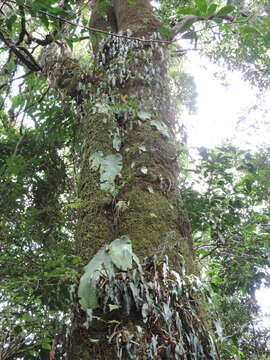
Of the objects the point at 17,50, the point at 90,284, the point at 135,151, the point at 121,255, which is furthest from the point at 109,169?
the point at 17,50

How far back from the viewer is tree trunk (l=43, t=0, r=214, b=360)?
2041 millimetres

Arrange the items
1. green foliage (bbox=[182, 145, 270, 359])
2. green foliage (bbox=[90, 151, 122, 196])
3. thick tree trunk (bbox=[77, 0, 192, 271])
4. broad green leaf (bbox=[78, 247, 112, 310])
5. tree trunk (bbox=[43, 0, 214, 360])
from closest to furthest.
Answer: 1. broad green leaf (bbox=[78, 247, 112, 310])
2. tree trunk (bbox=[43, 0, 214, 360])
3. thick tree trunk (bbox=[77, 0, 192, 271])
4. green foliage (bbox=[90, 151, 122, 196])
5. green foliage (bbox=[182, 145, 270, 359])

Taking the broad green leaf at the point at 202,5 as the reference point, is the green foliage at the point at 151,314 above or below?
below

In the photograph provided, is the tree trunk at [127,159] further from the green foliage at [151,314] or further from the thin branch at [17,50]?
the thin branch at [17,50]

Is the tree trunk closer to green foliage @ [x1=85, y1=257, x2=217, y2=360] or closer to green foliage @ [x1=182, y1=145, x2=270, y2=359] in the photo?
green foliage @ [x1=85, y1=257, x2=217, y2=360]

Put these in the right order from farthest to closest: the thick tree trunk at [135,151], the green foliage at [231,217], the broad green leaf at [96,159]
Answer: the green foliage at [231,217]
the broad green leaf at [96,159]
the thick tree trunk at [135,151]

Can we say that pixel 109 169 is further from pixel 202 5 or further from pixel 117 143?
pixel 202 5

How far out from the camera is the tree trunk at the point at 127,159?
2.04 meters

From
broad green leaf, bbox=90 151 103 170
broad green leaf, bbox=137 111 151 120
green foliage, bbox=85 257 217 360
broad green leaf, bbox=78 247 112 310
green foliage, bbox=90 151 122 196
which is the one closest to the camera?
Result: green foliage, bbox=85 257 217 360

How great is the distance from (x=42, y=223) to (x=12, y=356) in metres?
1.59

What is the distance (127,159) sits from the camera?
2.60 metres

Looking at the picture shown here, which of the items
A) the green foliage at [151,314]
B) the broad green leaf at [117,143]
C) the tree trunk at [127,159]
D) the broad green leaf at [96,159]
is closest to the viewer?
the green foliage at [151,314]

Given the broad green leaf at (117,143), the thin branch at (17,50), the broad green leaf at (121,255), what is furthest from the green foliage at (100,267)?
the thin branch at (17,50)

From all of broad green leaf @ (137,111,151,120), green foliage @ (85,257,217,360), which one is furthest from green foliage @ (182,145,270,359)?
green foliage @ (85,257,217,360)
